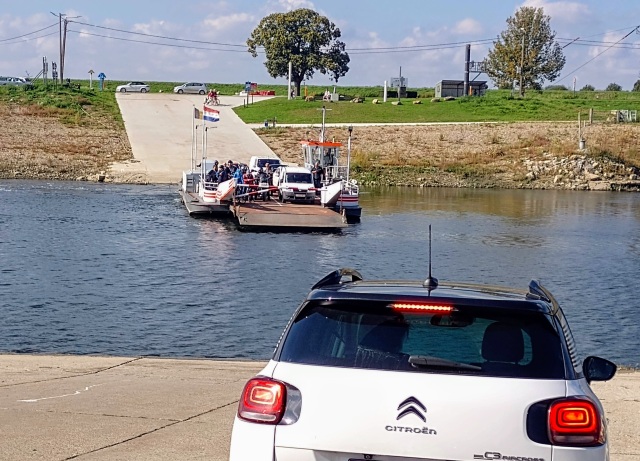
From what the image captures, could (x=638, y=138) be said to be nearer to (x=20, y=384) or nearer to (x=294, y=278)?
(x=294, y=278)

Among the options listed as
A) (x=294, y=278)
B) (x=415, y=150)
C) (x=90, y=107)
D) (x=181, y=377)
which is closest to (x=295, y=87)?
(x=90, y=107)

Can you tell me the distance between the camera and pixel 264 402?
4.85 m

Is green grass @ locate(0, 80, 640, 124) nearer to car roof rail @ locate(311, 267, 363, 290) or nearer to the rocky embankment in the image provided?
the rocky embankment

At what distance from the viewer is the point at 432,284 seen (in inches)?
217

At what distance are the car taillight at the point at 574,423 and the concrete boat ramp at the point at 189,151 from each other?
3541 centimetres

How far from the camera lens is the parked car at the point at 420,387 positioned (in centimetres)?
→ 458

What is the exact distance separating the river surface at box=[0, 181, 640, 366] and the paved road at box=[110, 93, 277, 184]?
8598 mm

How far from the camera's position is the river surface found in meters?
20.1

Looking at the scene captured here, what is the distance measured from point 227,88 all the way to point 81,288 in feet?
348

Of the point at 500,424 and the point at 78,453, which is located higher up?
the point at 500,424

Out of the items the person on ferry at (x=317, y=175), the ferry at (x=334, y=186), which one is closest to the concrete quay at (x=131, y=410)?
the ferry at (x=334, y=186)

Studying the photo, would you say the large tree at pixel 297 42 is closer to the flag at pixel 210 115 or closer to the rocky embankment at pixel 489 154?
the rocky embankment at pixel 489 154

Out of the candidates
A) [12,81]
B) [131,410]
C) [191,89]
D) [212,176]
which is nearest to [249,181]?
[212,176]

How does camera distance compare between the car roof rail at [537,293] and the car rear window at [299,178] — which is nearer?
the car roof rail at [537,293]
